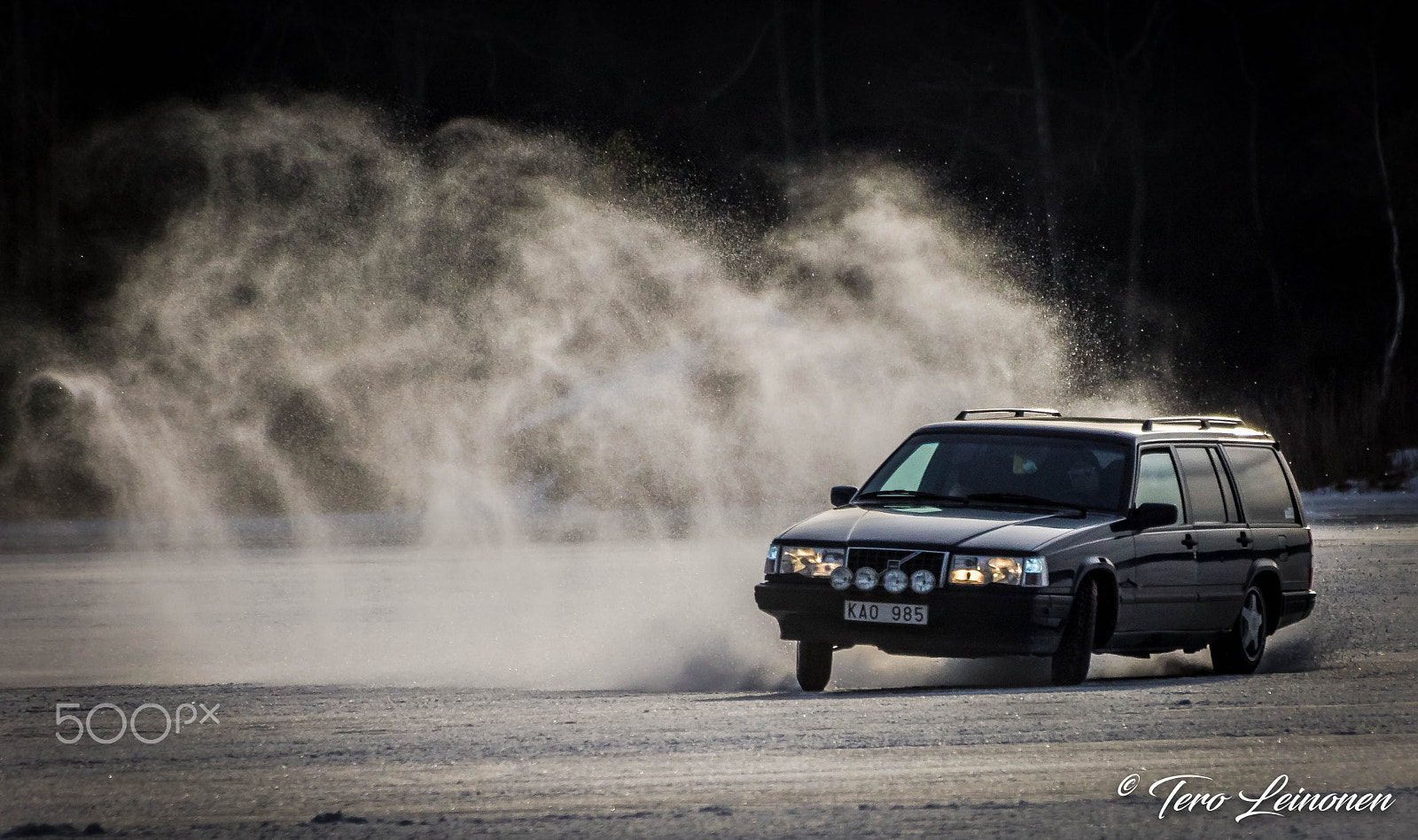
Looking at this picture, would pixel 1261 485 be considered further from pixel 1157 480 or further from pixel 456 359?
pixel 456 359

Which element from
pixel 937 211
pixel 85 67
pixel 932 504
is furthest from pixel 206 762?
pixel 937 211

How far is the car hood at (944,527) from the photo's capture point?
31.0 feet

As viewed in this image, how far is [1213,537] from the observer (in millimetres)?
10922

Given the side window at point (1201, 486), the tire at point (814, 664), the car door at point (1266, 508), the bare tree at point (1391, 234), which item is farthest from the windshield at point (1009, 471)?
the bare tree at point (1391, 234)

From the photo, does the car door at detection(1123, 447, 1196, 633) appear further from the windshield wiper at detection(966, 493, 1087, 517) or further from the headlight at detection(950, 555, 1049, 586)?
the headlight at detection(950, 555, 1049, 586)

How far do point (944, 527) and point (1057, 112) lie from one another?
153ft

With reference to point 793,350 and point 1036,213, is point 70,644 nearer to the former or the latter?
point 793,350

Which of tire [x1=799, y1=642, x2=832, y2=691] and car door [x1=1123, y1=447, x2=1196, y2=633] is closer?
tire [x1=799, y1=642, x2=832, y2=691]

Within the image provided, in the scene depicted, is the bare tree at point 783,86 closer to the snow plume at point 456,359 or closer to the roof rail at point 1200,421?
the snow plume at point 456,359

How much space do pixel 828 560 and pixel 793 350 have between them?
18779mm

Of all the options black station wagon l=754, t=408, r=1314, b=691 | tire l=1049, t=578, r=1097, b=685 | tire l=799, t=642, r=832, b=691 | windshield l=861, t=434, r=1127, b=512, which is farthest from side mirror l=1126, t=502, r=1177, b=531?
tire l=799, t=642, r=832, b=691
